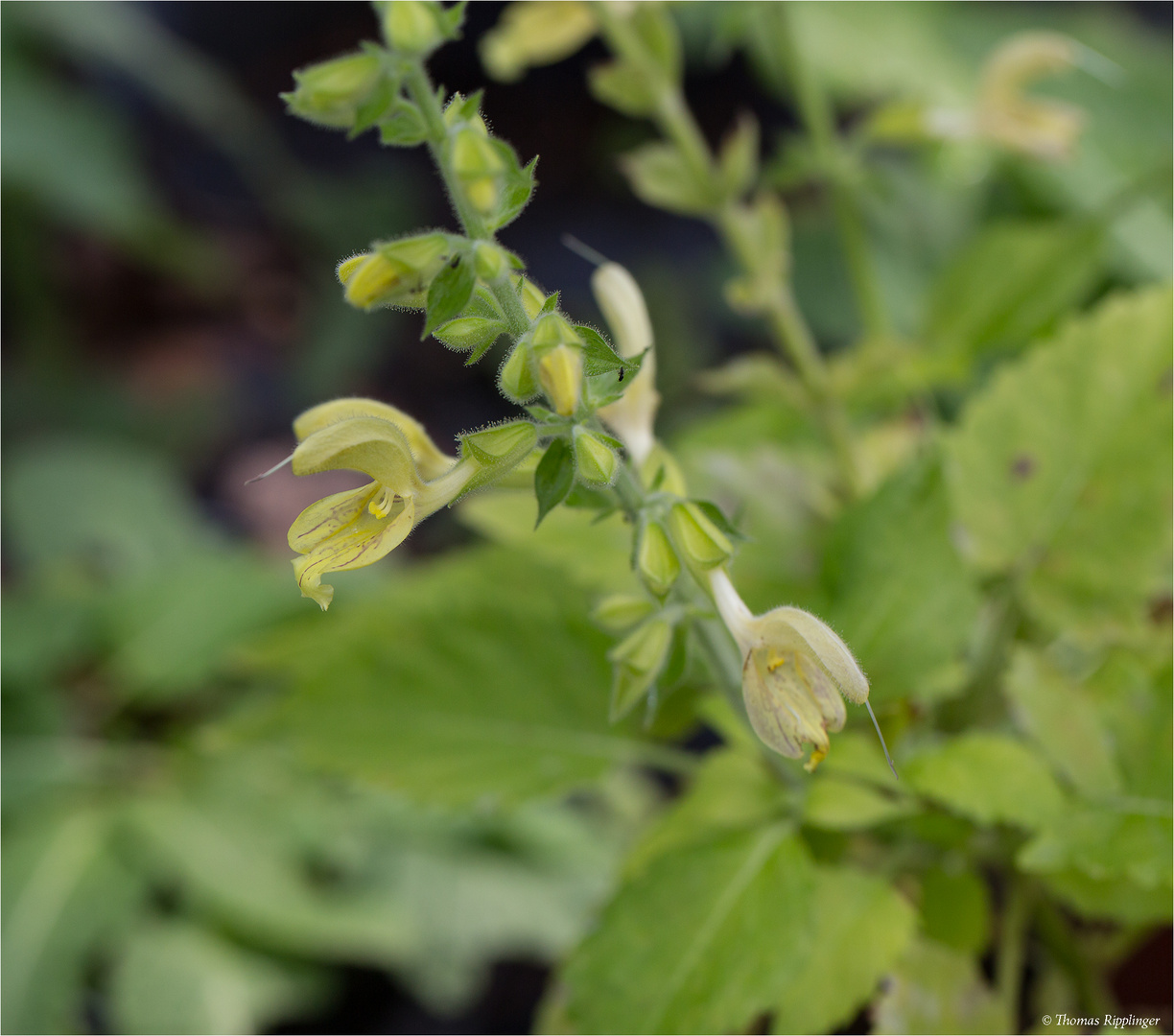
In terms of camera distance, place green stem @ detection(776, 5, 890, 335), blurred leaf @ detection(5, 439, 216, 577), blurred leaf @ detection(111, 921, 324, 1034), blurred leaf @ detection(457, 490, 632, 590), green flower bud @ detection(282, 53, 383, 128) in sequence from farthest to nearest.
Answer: blurred leaf @ detection(5, 439, 216, 577), blurred leaf @ detection(111, 921, 324, 1034), green stem @ detection(776, 5, 890, 335), blurred leaf @ detection(457, 490, 632, 590), green flower bud @ detection(282, 53, 383, 128)

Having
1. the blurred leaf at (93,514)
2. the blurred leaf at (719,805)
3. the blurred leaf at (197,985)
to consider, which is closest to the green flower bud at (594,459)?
the blurred leaf at (719,805)

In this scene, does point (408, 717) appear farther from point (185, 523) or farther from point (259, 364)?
point (259, 364)

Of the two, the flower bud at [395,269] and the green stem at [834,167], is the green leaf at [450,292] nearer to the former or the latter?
the flower bud at [395,269]

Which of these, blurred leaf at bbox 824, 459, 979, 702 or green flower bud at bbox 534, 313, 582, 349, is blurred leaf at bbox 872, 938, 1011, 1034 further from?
green flower bud at bbox 534, 313, 582, 349

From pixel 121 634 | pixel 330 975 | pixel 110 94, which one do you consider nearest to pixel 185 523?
pixel 121 634

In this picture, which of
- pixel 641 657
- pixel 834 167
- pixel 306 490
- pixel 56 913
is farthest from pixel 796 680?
pixel 306 490

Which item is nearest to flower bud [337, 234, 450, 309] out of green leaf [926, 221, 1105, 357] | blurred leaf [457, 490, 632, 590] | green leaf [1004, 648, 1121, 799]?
blurred leaf [457, 490, 632, 590]
